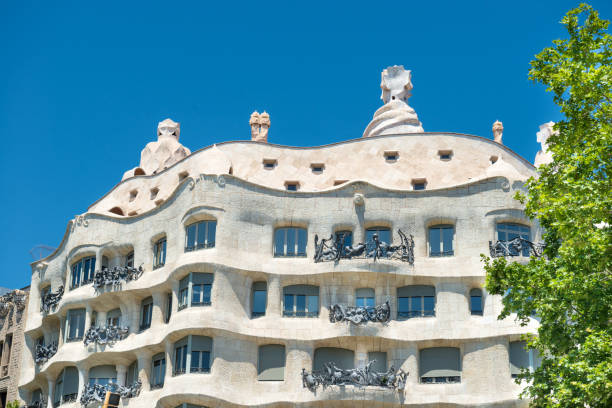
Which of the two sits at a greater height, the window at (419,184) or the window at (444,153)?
the window at (444,153)

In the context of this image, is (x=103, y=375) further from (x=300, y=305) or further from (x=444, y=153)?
(x=444, y=153)

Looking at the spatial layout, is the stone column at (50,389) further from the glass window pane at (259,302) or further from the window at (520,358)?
the window at (520,358)

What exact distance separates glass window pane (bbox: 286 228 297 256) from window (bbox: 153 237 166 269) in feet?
18.9

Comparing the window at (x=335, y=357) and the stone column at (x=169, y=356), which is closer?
the stone column at (x=169, y=356)

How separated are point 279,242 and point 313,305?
3.26 metres

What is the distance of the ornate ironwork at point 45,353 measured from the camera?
172 ft

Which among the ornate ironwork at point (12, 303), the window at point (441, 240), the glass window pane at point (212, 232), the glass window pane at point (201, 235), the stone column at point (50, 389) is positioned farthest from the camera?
the ornate ironwork at point (12, 303)

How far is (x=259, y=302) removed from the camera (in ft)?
155

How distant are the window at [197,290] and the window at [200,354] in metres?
1.56

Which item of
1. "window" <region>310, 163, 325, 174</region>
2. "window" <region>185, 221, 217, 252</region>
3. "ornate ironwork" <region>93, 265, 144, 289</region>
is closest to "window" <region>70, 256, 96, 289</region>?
"ornate ironwork" <region>93, 265, 144, 289</region>

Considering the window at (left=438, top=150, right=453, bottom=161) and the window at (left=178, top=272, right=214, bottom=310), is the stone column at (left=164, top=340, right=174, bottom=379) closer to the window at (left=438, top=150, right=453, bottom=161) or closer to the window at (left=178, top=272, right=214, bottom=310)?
the window at (left=178, top=272, right=214, bottom=310)

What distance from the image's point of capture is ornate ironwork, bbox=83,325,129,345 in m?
49.2

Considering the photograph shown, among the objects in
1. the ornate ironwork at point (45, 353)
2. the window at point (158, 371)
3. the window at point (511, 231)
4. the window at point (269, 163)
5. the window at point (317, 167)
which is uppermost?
the window at point (269, 163)

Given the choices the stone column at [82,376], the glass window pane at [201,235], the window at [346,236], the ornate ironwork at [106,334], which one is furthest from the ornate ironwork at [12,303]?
the window at [346,236]
